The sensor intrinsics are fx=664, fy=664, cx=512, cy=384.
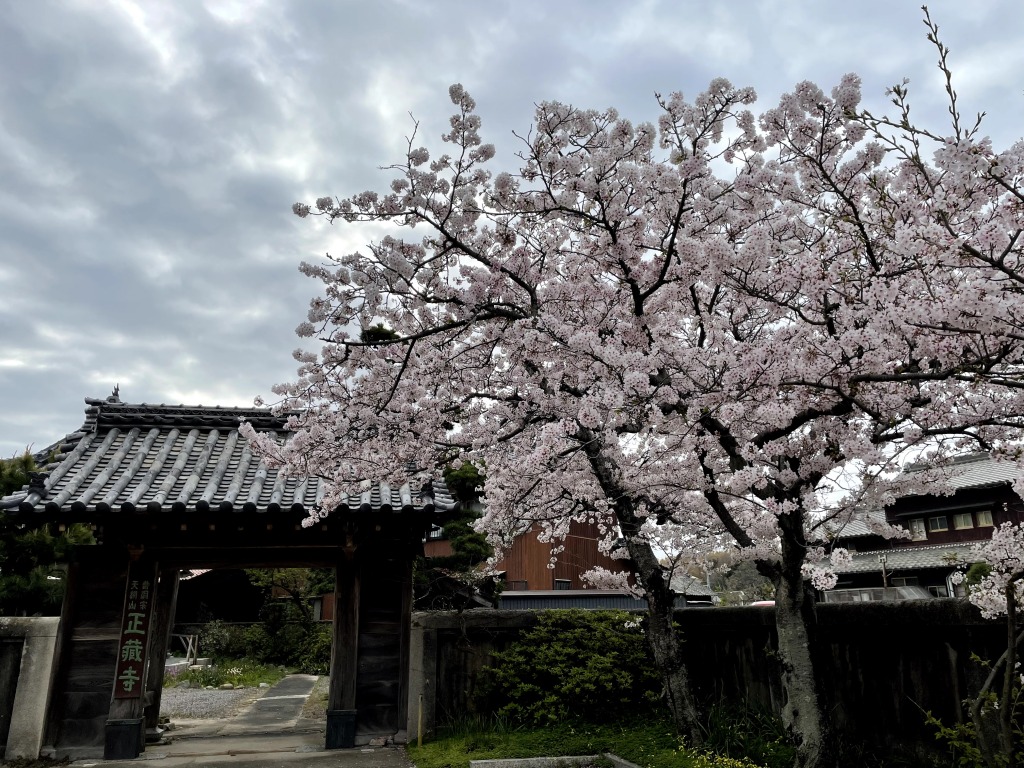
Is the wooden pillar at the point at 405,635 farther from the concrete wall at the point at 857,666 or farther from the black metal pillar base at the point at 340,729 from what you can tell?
the black metal pillar base at the point at 340,729

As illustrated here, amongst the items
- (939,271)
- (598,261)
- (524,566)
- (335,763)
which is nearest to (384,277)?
(598,261)

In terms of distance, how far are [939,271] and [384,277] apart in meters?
4.73

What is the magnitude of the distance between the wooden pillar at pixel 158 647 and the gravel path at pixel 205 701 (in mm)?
3196

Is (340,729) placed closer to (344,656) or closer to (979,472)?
(344,656)

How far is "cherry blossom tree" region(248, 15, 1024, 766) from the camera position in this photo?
15.1 feet

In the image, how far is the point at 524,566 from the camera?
26.7 m

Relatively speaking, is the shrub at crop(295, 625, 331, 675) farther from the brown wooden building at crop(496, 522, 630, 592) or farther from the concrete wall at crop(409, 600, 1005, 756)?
the concrete wall at crop(409, 600, 1005, 756)

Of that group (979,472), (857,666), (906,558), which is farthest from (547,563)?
(857,666)

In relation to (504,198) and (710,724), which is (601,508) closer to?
(710,724)

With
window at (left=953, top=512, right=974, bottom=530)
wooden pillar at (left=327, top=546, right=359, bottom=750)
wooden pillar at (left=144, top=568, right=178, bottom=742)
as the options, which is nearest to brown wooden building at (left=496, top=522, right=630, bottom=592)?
window at (left=953, top=512, right=974, bottom=530)

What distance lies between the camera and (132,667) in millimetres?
8984

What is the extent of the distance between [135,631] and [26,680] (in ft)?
4.30

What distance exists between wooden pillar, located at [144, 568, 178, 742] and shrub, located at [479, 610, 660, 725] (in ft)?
17.6

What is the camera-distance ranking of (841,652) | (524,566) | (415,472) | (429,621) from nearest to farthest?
(841,652) → (415,472) → (429,621) → (524,566)
